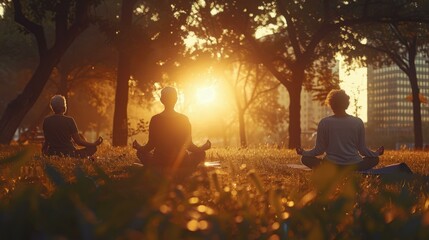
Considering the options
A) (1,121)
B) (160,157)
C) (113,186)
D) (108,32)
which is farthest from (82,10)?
(113,186)

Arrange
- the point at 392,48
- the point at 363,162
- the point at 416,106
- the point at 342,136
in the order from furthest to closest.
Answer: the point at 392,48, the point at 416,106, the point at 363,162, the point at 342,136

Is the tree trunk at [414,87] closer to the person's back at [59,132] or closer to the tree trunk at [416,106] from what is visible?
the tree trunk at [416,106]

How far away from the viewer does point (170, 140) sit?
984 cm

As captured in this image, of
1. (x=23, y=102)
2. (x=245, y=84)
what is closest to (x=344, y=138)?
(x=23, y=102)

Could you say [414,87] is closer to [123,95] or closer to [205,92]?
[123,95]

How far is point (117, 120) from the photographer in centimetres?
2302

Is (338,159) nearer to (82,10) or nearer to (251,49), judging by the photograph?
(82,10)

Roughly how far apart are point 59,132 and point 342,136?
18.3 ft

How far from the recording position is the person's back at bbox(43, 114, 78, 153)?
11688mm

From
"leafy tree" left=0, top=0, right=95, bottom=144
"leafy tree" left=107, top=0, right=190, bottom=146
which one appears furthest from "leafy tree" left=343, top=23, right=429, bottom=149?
"leafy tree" left=0, top=0, right=95, bottom=144

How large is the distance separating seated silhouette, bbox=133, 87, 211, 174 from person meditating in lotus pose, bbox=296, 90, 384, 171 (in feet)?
6.24

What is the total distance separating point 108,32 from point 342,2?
10.7 meters

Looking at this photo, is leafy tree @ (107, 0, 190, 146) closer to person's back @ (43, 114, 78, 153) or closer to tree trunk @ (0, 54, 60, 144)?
tree trunk @ (0, 54, 60, 144)

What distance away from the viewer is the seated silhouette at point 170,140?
32.3 ft
